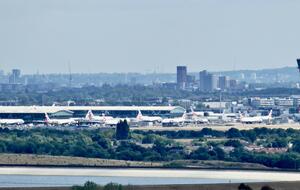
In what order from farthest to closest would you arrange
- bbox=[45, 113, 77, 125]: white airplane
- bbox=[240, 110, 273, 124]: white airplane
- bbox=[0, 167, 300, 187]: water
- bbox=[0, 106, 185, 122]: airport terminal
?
1. bbox=[0, 106, 185, 122]: airport terminal
2. bbox=[240, 110, 273, 124]: white airplane
3. bbox=[45, 113, 77, 125]: white airplane
4. bbox=[0, 167, 300, 187]: water

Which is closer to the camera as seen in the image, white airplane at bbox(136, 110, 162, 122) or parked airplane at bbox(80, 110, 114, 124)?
parked airplane at bbox(80, 110, 114, 124)

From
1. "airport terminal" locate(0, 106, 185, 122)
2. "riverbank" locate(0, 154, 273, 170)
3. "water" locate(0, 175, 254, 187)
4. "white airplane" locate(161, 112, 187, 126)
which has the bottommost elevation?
"water" locate(0, 175, 254, 187)

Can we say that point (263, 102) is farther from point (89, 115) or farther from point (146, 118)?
point (89, 115)

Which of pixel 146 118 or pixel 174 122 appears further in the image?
pixel 146 118

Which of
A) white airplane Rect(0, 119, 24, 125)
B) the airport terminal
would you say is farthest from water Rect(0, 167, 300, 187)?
the airport terminal

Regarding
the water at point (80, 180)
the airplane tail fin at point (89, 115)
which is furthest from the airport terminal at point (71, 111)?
the water at point (80, 180)

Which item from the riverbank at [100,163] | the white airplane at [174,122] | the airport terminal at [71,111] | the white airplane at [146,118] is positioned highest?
the airport terminal at [71,111]

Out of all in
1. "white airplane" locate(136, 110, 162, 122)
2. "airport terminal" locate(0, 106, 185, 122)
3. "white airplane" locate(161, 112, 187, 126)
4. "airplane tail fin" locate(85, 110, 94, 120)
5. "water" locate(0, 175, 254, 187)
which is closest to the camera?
"water" locate(0, 175, 254, 187)

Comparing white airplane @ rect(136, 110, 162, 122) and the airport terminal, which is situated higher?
the airport terminal

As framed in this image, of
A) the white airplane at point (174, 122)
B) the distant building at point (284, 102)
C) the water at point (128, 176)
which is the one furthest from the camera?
the distant building at point (284, 102)

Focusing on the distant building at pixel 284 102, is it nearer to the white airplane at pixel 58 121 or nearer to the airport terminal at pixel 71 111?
the airport terminal at pixel 71 111

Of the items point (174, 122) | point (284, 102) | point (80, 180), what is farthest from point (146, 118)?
point (80, 180)

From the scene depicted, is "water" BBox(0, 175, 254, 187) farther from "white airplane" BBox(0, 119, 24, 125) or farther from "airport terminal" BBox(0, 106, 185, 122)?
"airport terminal" BBox(0, 106, 185, 122)
